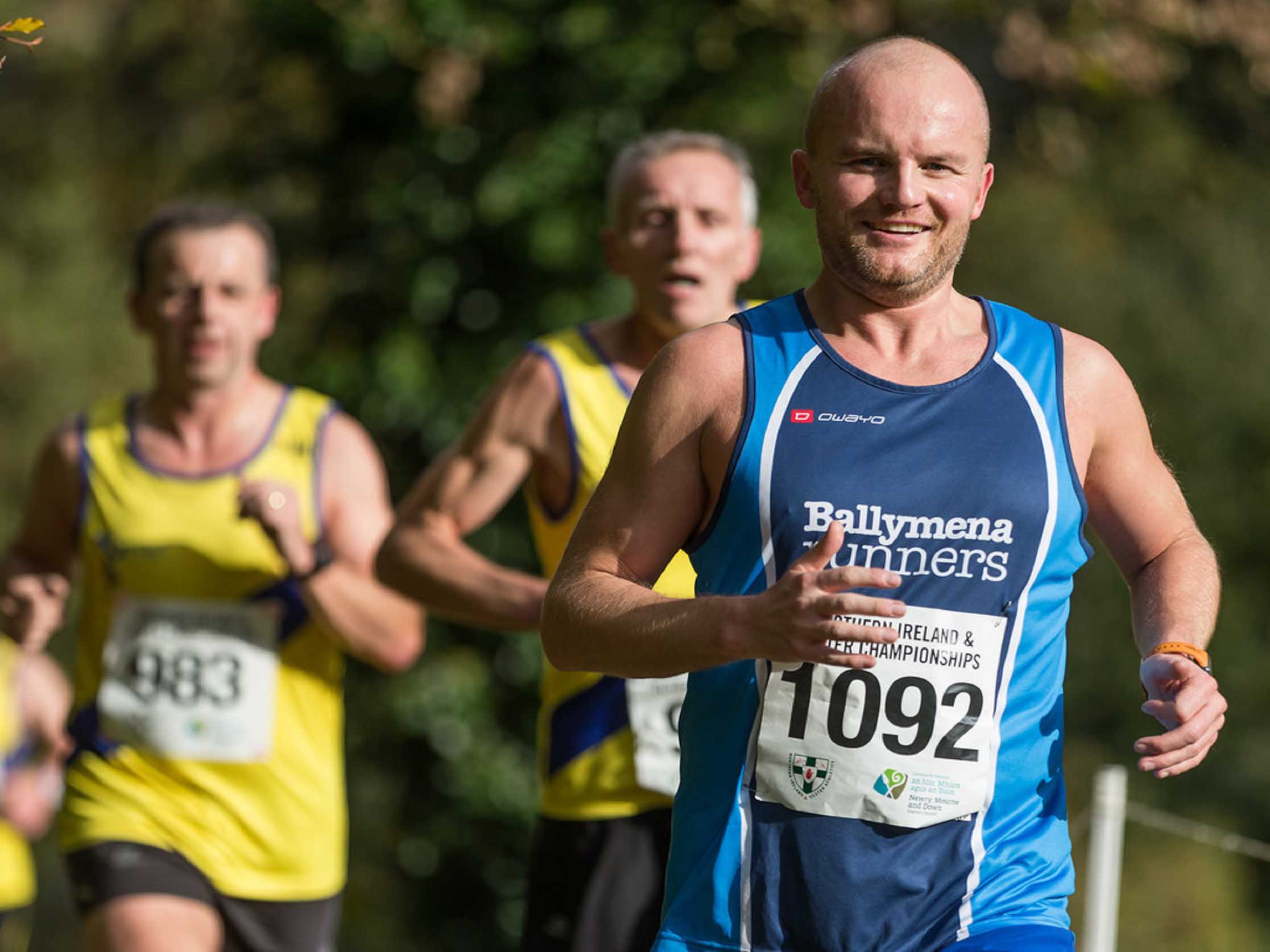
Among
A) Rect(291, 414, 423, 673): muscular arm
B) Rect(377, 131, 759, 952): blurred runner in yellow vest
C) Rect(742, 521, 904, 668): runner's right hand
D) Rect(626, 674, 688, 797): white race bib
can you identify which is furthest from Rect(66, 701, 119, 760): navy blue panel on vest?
Rect(742, 521, 904, 668): runner's right hand

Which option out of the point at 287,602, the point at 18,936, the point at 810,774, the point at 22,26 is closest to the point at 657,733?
the point at 287,602

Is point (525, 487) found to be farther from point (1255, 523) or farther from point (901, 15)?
point (1255, 523)

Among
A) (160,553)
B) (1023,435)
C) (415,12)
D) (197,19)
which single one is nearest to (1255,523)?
(415,12)

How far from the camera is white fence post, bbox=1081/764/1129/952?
4.70 metres

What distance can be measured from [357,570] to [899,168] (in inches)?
105

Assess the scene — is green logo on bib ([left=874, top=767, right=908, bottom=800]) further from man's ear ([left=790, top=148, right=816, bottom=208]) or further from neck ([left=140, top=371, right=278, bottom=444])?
neck ([left=140, top=371, right=278, bottom=444])

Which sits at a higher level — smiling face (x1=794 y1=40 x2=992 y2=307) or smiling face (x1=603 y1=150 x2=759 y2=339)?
smiling face (x1=603 y1=150 x2=759 y2=339)

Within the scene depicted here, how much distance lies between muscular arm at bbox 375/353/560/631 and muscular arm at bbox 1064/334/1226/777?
1.83 m

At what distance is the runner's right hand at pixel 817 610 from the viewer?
2.47 metres

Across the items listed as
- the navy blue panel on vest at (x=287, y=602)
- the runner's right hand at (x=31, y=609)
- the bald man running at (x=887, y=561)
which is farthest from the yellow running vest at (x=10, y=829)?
the bald man running at (x=887, y=561)

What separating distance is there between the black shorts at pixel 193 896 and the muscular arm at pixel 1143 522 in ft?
8.84

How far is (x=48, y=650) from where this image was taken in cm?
1213

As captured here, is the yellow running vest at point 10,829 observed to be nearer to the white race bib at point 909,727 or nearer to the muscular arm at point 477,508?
the muscular arm at point 477,508

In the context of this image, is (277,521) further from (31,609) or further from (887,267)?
(887,267)
